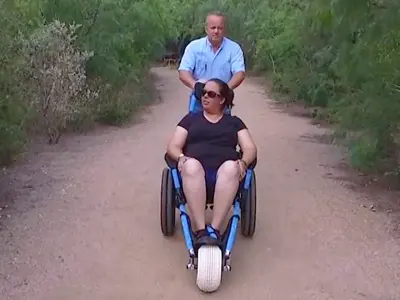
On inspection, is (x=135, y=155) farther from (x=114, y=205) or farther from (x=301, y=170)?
(x=114, y=205)

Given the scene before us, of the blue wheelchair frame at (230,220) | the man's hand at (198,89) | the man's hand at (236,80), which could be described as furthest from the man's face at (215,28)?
the blue wheelchair frame at (230,220)

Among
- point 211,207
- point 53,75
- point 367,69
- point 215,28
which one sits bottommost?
point 53,75

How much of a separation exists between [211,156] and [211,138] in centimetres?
20

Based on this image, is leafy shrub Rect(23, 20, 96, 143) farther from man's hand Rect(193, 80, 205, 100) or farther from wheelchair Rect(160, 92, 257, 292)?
wheelchair Rect(160, 92, 257, 292)

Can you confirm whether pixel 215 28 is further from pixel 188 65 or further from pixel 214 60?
pixel 188 65

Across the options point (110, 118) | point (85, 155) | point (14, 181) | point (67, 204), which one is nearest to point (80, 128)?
point (110, 118)

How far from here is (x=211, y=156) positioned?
582 centimetres

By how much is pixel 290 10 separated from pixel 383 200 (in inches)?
473

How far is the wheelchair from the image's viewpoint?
16.5ft

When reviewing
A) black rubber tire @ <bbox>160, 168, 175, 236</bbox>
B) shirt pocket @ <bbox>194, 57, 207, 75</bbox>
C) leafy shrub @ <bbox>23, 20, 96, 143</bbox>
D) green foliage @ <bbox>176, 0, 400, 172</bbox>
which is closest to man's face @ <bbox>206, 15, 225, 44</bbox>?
shirt pocket @ <bbox>194, 57, 207, 75</bbox>

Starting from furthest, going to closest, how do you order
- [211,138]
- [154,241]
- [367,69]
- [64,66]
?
[64,66] → [367,69] → [154,241] → [211,138]

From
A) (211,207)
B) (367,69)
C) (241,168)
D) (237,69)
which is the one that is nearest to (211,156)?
(241,168)

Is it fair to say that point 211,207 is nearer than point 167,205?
Yes

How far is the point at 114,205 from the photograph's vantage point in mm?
7258
